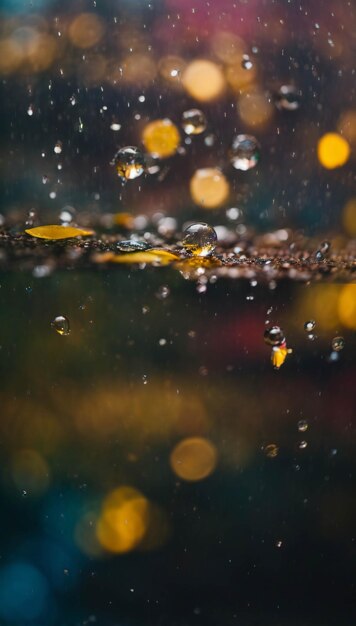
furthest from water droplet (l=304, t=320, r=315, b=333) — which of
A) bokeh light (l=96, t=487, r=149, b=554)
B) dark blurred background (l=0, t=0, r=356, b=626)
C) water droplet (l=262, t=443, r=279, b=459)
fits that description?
bokeh light (l=96, t=487, r=149, b=554)

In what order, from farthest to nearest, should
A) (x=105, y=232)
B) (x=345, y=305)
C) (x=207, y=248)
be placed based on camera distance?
(x=345, y=305) < (x=105, y=232) < (x=207, y=248)

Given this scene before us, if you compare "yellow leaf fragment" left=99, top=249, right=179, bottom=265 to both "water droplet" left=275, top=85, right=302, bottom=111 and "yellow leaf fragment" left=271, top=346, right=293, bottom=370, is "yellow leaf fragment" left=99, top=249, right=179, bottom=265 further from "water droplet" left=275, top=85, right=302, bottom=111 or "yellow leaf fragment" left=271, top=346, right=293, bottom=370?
"water droplet" left=275, top=85, right=302, bottom=111

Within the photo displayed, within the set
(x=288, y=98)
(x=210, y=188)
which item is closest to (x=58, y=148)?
(x=210, y=188)

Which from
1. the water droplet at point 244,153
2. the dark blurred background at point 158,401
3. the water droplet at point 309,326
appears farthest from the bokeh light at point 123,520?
the water droplet at point 244,153

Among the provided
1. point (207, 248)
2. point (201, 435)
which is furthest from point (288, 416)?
point (207, 248)

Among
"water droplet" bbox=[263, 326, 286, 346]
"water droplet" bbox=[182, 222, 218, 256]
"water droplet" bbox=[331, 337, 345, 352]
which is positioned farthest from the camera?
"water droplet" bbox=[331, 337, 345, 352]

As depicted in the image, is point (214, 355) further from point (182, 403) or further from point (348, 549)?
point (348, 549)

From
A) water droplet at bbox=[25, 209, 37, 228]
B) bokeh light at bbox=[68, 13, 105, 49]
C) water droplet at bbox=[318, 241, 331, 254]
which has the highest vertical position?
bokeh light at bbox=[68, 13, 105, 49]
